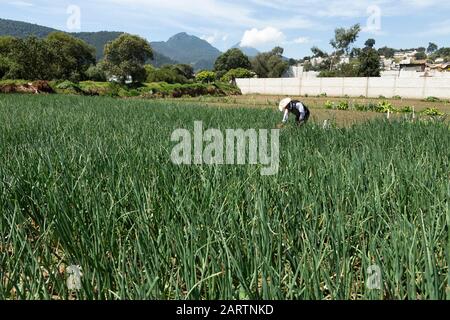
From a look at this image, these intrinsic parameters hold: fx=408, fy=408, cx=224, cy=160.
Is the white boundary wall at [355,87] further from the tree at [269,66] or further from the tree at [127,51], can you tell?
the tree at [269,66]

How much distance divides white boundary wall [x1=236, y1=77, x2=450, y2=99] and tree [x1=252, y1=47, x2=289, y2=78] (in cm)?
2950

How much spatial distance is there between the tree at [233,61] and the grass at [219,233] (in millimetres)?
69032

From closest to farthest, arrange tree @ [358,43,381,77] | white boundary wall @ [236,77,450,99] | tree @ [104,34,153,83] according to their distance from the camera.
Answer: white boundary wall @ [236,77,450,99] < tree @ [358,43,381,77] < tree @ [104,34,153,83]

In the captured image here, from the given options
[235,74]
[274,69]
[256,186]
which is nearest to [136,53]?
[235,74]

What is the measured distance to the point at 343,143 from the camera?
5.19m

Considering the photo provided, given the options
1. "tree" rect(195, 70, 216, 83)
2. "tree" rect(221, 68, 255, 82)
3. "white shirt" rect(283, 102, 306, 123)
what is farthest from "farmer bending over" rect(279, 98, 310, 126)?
"tree" rect(195, 70, 216, 83)

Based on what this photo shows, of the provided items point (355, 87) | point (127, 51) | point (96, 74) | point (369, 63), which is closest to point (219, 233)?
point (355, 87)

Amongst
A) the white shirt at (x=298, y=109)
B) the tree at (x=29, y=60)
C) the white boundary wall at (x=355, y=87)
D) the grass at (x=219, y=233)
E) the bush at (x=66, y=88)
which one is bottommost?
the grass at (x=219, y=233)

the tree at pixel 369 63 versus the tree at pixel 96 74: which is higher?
the tree at pixel 369 63

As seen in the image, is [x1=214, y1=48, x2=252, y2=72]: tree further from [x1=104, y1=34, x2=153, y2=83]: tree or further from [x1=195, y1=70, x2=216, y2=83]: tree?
[x1=104, y1=34, x2=153, y2=83]: tree

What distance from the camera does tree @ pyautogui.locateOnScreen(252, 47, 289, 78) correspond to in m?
70.2

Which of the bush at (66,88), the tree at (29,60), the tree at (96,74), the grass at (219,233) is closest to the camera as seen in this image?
the grass at (219,233)

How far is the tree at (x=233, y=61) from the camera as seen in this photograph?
232 ft

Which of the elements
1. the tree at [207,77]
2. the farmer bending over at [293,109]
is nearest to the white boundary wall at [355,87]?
the tree at [207,77]
